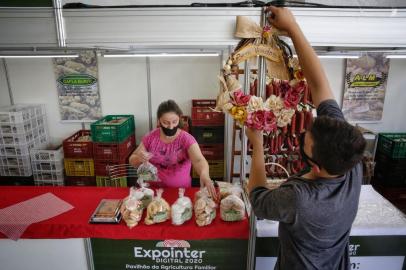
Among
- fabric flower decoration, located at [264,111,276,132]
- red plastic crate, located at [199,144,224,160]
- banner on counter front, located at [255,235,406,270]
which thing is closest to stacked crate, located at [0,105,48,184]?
red plastic crate, located at [199,144,224,160]

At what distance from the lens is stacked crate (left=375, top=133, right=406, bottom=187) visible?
214 inches

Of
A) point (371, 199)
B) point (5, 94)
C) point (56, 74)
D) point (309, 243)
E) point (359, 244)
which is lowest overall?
point (359, 244)

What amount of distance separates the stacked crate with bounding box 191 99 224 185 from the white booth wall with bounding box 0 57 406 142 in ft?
2.54

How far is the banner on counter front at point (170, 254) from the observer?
2.27 meters

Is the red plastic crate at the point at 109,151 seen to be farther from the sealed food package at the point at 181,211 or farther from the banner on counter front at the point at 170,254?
the sealed food package at the point at 181,211

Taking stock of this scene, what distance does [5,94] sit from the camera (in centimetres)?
602

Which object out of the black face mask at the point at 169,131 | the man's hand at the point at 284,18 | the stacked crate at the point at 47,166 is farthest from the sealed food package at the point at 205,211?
the stacked crate at the point at 47,166

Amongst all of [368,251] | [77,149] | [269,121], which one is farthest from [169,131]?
[77,149]

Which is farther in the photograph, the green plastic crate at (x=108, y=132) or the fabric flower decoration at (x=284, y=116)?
the green plastic crate at (x=108, y=132)

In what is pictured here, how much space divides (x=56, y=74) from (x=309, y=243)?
20.0ft

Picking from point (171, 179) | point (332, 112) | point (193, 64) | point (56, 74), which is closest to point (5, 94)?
point (56, 74)

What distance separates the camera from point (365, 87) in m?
6.02

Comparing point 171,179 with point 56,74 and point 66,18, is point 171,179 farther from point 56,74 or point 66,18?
point 56,74

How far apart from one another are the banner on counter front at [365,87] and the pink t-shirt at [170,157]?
4.66 m
